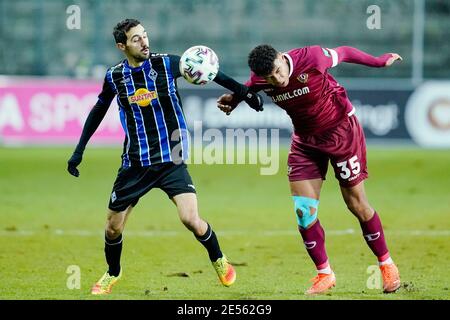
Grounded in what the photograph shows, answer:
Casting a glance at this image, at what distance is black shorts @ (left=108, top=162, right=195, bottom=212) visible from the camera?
7.48m

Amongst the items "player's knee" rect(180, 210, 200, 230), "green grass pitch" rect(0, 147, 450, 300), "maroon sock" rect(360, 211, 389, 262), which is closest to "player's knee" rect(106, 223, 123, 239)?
"green grass pitch" rect(0, 147, 450, 300)

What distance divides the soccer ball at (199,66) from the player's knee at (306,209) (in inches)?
47.7

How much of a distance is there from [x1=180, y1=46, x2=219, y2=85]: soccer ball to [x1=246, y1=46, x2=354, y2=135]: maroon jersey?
0.41 m

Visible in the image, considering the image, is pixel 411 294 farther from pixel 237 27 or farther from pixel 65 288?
pixel 237 27

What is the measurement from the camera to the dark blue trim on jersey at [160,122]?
7.52 metres

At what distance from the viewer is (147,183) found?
754 cm

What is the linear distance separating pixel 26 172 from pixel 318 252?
10030 millimetres

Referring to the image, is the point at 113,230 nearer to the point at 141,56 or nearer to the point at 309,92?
the point at 141,56

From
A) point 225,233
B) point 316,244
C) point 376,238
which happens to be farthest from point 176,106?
point 225,233

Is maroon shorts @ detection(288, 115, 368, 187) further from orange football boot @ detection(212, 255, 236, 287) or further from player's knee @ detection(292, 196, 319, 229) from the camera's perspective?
orange football boot @ detection(212, 255, 236, 287)

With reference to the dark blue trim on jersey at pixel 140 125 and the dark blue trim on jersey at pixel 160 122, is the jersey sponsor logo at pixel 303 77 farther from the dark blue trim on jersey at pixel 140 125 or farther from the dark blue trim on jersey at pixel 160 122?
the dark blue trim on jersey at pixel 140 125

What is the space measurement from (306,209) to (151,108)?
1.47 metres

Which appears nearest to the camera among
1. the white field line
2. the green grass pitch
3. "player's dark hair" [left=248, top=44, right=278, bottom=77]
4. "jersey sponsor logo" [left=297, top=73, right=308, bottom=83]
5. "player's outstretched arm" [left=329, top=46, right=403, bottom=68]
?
"player's dark hair" [left=248, top=44, right=278, bottom=77]

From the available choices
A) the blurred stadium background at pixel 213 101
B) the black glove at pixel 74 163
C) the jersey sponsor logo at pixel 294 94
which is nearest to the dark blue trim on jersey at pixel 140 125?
the black glove at pixel 74 163
